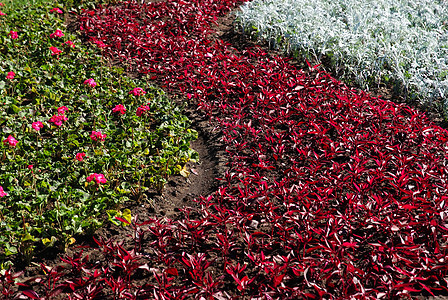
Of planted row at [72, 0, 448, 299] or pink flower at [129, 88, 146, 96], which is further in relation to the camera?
pink flower at [129, 88, 146, 96]

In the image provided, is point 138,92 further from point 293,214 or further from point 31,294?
point 31,294

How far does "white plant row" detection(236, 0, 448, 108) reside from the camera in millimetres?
5102

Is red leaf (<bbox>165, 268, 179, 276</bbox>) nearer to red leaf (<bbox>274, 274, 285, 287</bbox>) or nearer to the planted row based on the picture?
the planted row

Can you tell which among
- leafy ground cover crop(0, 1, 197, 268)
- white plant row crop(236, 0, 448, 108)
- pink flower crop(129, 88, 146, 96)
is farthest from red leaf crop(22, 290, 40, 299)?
white plant row crop(236, 0, 448, 108)

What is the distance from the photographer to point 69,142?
4086mm

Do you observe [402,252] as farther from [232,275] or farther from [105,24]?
[105,24]

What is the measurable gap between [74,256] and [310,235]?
65.8 inches

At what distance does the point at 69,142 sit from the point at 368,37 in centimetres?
392

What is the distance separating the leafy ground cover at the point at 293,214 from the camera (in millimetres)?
2725

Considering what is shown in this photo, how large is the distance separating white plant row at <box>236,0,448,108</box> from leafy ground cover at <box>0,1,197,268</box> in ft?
7.47

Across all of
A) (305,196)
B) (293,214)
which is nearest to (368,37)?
(305,196)

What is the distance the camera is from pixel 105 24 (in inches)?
266

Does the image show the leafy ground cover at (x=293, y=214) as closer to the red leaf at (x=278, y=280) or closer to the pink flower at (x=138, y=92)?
the red leaf at (x=278, y=280)

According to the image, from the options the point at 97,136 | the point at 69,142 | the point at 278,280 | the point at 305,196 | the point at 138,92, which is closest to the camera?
the point at 278,280
